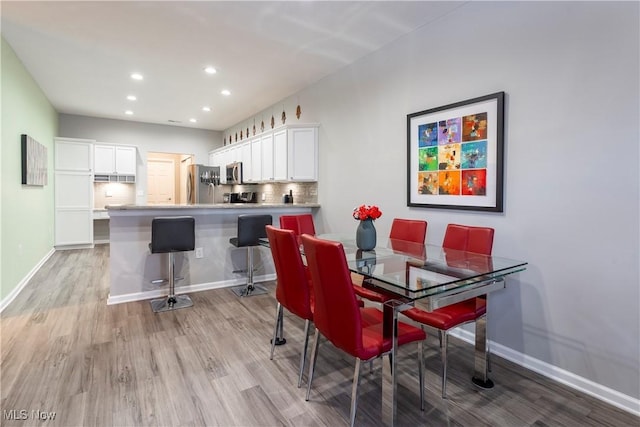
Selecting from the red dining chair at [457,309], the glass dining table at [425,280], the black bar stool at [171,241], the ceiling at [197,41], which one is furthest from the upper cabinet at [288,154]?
the red dining chair at [457,309]

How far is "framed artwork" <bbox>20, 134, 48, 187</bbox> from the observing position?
4.06 m

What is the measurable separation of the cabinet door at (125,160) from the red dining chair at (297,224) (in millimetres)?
5461

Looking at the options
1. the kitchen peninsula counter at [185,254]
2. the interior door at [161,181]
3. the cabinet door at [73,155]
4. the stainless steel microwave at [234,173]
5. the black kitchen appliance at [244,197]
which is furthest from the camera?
the interior door at [161,181]

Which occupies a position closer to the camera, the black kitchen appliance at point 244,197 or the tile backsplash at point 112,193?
the black kitchen appliance at point 244,197

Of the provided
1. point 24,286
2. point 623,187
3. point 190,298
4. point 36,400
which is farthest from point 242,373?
point 24,286

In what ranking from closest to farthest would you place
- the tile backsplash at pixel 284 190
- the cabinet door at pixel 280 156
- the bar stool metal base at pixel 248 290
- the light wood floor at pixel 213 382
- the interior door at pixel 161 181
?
the light wood floor at pixel 213 382, the bar stool metal base at pixel 248 290, the cabinet door at pixel 280 156, the tile backsplash at pixel 284 190, the interior door at pixel 161 181

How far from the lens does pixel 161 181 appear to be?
344 inches

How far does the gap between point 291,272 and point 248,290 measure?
211 cm

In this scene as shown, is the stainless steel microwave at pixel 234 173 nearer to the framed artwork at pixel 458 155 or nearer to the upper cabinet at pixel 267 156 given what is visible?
the upper cabinet at pixel 267 156

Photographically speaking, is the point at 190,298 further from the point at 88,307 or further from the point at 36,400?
the point at 36,400

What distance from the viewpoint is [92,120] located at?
705cm

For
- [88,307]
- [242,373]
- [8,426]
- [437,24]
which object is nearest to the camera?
[8,426]

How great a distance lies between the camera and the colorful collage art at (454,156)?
2.63 metres

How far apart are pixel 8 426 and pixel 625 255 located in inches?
138
